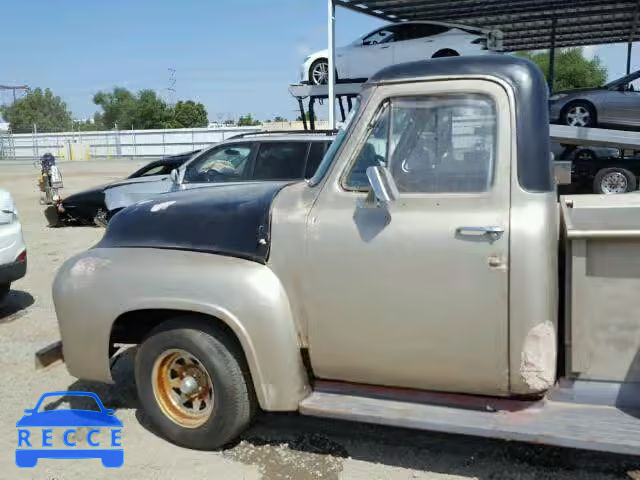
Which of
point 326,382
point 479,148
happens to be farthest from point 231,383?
point 479,148

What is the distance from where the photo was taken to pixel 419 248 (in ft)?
10.00

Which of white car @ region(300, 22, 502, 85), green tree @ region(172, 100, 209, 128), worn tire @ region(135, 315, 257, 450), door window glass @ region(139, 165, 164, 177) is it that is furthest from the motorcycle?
green tree @ region(172, 100, 209, 128)

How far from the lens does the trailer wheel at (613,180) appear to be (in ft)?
44.4

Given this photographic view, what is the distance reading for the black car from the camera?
12.3 metres

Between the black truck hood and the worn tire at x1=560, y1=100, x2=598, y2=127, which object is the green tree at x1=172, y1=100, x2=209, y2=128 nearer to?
the worn tire at x1=560, y1=100, x2=598, y2=127

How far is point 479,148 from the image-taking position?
10.2 feet

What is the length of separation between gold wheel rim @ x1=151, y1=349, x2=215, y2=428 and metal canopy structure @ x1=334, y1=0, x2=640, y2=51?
12.1 metres

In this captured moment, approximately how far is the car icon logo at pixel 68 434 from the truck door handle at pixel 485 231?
7.75 ft

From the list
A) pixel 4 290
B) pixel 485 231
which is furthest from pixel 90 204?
pixel 485 231

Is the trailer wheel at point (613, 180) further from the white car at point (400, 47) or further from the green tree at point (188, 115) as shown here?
the green tree at point (188, 115)

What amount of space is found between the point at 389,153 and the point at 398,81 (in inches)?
14.4

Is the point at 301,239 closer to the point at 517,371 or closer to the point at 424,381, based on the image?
the point at 424,381

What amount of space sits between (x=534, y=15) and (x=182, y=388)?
15.2 meters

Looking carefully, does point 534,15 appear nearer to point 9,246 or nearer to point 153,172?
point 153,172
